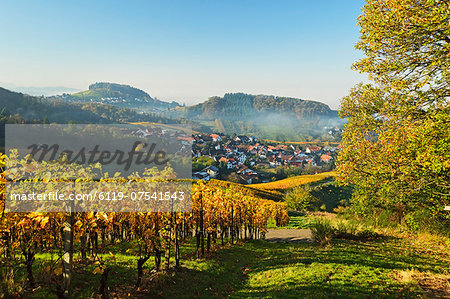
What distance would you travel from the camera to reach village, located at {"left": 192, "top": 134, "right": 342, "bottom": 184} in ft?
339

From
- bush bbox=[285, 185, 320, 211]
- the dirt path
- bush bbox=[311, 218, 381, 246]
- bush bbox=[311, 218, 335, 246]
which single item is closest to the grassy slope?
bush bbox=[311, 218, 335, 246]

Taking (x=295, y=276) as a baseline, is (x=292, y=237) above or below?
below

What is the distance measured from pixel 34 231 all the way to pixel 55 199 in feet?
10.7

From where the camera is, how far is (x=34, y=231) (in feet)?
27.1

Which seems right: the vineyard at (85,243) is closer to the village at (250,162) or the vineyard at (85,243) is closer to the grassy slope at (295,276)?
the grassy slope at (295,276)

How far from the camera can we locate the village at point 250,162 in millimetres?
103375

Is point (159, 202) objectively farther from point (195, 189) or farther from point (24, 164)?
point (24, 164)

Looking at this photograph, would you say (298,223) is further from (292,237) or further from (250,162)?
(250,162)

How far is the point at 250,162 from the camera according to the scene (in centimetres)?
14762

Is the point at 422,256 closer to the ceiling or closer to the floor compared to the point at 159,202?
closer to the floor

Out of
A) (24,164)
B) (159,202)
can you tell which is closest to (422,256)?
(159,202)

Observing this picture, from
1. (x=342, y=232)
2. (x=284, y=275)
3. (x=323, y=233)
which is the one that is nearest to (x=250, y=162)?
(x=342, y=232)

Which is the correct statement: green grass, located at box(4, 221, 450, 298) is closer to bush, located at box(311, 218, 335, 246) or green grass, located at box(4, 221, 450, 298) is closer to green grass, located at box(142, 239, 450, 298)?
green grass, located at box(142, 239, 450, 298)

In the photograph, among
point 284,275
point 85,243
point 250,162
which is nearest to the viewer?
point 284,275
